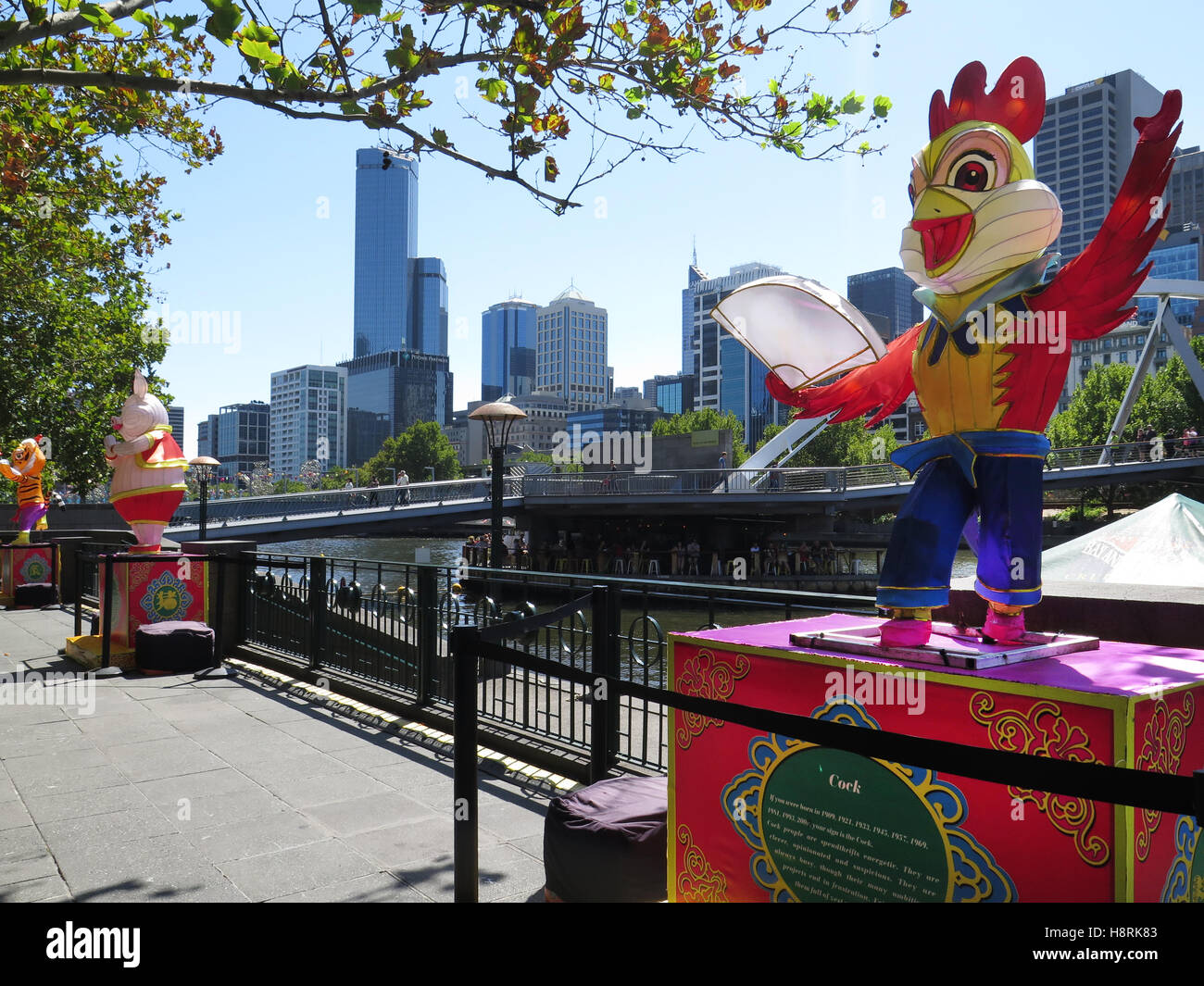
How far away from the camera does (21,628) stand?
540 inches

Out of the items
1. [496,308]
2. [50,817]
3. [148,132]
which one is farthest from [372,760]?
[496,308]

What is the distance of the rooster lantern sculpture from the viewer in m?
3.22

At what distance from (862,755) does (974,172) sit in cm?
239

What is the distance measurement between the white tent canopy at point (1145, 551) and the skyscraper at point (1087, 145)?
151417 mm

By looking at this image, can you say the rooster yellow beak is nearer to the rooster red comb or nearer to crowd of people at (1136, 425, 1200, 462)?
the rooster red comb

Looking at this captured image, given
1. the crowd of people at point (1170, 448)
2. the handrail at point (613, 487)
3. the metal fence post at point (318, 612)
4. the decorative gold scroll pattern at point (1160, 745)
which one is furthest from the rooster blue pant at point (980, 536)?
the crowd of people at point (1170, 448)

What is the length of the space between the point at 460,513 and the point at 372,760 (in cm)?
3372

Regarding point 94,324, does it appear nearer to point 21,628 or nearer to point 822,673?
point 21,628

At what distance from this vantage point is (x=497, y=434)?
16.8 m

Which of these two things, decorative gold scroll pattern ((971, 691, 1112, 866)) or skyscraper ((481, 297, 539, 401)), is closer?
decorative gold scroll pattern ((971, 691, 1112, 866))

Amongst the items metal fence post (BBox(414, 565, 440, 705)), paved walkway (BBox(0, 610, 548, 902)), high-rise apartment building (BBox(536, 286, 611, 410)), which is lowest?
paved walkway (BBox(0, 610, 548, 902))

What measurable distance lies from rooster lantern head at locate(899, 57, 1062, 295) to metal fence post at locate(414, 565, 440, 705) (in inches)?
201

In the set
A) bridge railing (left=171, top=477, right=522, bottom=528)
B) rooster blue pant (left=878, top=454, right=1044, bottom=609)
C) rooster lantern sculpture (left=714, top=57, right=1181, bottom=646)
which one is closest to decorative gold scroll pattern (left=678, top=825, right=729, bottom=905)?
rooster lantern sculpture (left=714, top=57, right=1181, bottom=646)
